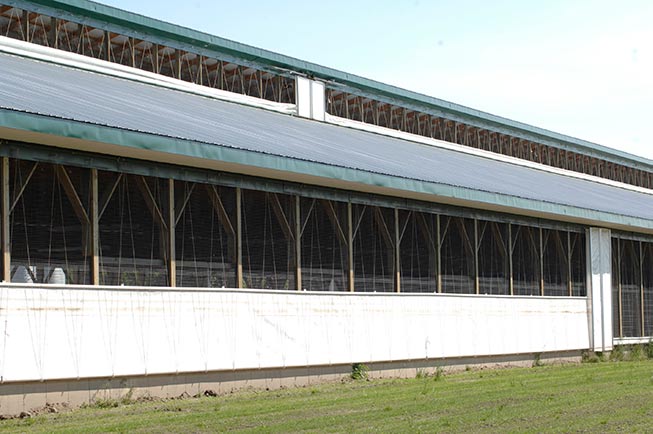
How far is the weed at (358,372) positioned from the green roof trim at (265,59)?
9.90m

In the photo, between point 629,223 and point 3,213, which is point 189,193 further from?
point 629,223

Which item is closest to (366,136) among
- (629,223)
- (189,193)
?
(629,223)

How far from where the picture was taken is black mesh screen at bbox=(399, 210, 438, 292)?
28.7 meters

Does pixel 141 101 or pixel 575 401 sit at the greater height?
pixel 141 101

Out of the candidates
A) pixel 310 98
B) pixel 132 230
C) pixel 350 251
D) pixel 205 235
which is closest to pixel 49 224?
pixel 132 230

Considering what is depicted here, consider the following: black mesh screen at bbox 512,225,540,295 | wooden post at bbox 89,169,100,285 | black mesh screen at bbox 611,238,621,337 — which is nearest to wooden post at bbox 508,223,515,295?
black mesh screen at bbox 512,225,540,295

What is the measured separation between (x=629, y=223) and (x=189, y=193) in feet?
61.7

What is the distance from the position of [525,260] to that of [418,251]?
19.4ft

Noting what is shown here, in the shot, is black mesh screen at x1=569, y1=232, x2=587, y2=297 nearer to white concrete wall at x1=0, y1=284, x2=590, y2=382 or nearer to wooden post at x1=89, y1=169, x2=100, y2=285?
white concrete wall at x1=0, y1=284, x2=590, y2=382

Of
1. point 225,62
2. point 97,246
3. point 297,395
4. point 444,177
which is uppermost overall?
point 225,62

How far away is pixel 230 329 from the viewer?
76.1 feet

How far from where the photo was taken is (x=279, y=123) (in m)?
30.4

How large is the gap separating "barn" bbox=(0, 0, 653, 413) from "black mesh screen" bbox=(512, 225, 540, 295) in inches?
3.0

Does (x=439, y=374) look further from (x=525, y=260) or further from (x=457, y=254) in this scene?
(x=525, y=260)
